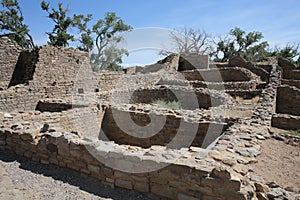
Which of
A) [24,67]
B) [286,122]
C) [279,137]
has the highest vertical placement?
[24,67]

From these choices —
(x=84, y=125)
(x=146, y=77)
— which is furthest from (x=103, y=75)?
(x=84, y=125)

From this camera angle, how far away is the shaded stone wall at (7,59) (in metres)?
10.3

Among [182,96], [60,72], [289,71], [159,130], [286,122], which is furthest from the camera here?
[289,71]

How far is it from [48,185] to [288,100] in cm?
1072

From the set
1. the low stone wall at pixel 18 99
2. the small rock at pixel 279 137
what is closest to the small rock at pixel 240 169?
the small rock at pixel 279 137

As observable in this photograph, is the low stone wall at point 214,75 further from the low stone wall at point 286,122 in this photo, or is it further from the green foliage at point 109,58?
the green foliage at point 109,58

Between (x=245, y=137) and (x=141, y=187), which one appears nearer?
(x=141, y=187)

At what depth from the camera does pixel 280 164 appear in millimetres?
4113

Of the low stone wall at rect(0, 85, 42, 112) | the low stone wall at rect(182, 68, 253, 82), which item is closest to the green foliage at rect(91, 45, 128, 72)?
the low stone wall at rect(182, 68, 253, 82)

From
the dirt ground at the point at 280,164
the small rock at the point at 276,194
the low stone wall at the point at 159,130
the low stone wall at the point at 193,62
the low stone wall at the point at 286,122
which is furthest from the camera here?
the low stone wall at the point at 193,62

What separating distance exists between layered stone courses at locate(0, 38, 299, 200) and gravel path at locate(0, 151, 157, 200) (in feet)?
0.40

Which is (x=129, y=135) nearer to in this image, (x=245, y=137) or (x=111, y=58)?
(x=245, y=137)

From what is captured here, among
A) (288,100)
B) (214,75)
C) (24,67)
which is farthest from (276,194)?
(214,75)

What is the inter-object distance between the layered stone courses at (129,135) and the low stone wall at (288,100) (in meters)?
0.06
